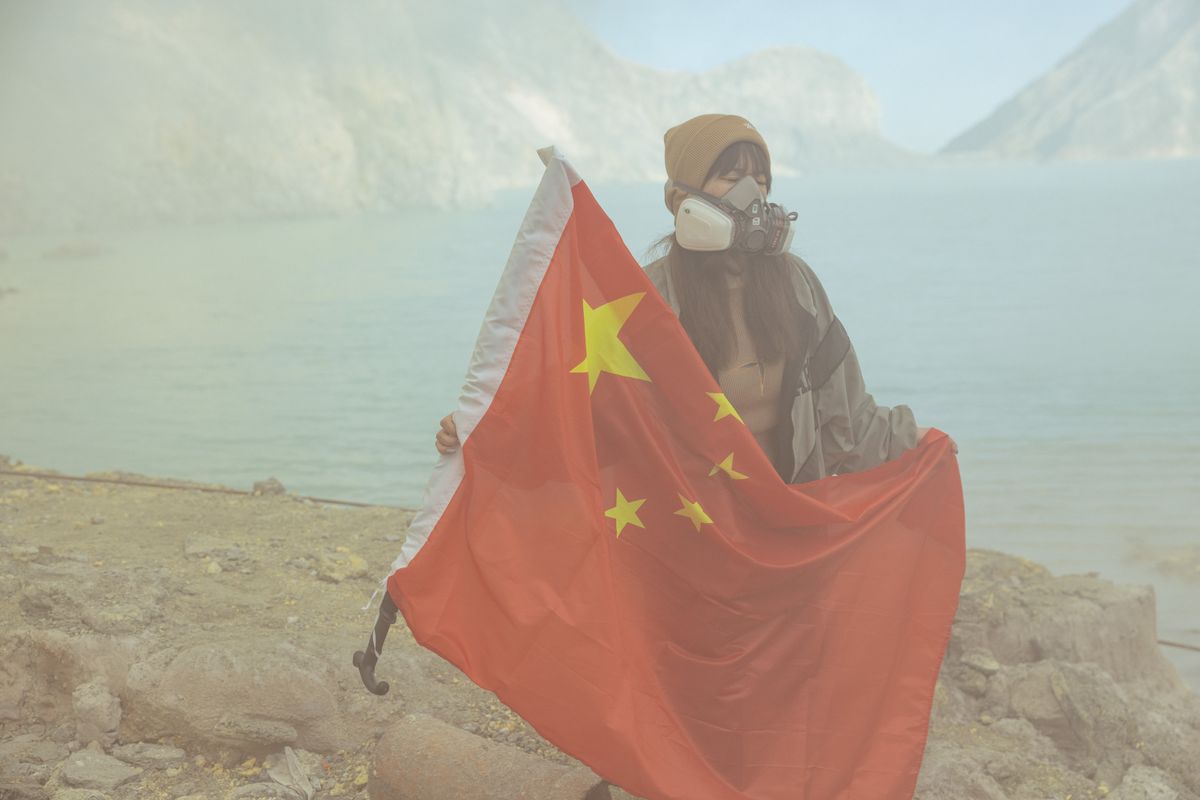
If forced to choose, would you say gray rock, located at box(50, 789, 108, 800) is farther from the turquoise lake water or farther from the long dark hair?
the turquoise lake water

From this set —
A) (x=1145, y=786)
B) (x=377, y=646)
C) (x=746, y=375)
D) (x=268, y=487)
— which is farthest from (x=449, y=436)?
(x=268, y=487)

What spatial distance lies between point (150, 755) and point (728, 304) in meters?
1.65

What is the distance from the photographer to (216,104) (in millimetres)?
38750

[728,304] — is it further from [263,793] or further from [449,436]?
[263,793]

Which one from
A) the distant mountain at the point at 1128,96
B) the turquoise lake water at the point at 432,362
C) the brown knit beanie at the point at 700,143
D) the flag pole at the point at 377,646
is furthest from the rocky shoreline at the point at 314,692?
the distant mountain at the point at 1128,96

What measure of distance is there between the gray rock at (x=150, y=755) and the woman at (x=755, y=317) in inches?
40.6

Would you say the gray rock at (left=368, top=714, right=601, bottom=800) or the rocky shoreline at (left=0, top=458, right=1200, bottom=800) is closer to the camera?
the gray rock at (left=368, top=714, right=601, bottom=800)

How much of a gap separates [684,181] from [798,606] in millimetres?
883

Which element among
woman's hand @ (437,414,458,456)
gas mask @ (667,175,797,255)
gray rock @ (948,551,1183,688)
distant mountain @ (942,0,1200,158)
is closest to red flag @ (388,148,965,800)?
woman's hand @ (437,414,458,456)

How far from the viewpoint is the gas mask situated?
230 centimetres

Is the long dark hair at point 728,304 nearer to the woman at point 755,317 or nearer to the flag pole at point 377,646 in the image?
the woman at point 755,317

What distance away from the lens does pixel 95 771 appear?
2641 mm

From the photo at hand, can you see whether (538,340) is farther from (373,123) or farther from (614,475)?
(373,123)

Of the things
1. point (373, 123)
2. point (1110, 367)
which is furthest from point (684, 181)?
point (373, 123)
